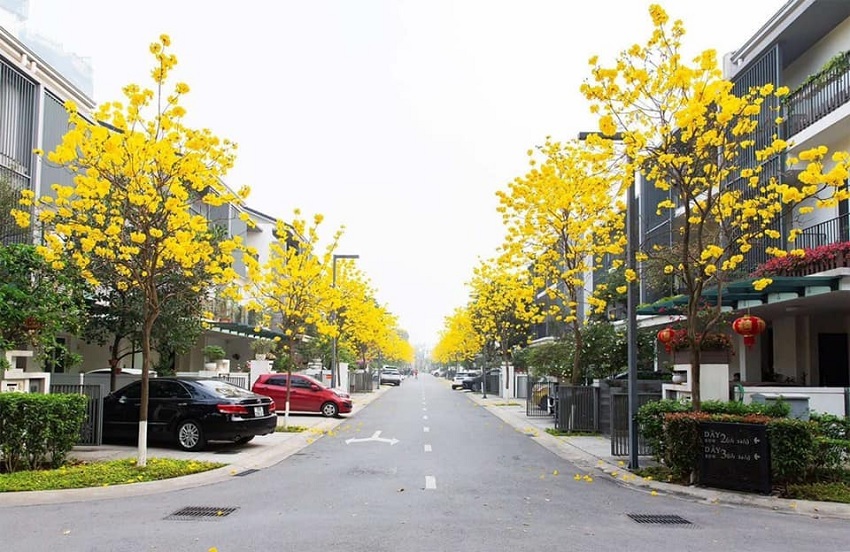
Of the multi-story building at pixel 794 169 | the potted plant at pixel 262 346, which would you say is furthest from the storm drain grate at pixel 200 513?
the potted plant at pixel 262 346

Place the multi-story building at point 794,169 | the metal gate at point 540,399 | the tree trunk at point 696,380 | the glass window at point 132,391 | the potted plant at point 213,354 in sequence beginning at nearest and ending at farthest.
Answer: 1. the tree trunk at point 696,380
2. the glass window at point 132,391
3. the multi-story building at point 794,169
4. the metal gate at point 540,399
5. the potted plant at point 213,354

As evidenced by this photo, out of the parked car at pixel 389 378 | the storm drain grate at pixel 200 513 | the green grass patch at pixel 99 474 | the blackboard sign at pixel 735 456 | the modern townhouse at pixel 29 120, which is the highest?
the modern townhouse at pixel 29 120

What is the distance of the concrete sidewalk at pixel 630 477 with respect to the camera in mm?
9633

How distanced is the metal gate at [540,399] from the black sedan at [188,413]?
13.7m

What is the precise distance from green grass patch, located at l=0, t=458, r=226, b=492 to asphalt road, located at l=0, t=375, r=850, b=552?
90 centimetres

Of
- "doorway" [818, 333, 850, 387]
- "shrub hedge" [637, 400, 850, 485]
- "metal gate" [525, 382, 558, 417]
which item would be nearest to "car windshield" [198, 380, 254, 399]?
"shrub hedge" [637, 400, 850, 485]

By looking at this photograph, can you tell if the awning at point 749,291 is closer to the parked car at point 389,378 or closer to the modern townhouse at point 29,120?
the modern townhouse at point 29,120

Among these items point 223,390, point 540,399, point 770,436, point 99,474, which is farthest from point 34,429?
point 540,399

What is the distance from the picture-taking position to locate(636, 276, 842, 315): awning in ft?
48.9

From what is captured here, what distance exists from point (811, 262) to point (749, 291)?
1396 millimetres

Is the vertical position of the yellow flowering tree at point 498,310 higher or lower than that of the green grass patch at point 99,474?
higher

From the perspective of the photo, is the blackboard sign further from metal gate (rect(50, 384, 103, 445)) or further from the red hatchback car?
the red hatchback car

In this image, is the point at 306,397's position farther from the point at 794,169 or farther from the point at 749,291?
the point at 794,169

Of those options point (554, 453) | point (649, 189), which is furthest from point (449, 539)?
point (649, 189)
